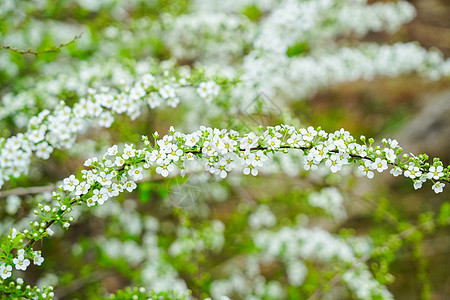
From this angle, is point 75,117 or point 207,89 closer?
point 75,117

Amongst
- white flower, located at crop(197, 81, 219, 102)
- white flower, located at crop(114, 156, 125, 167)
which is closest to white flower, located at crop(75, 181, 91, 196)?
white flower, located at crop(114, 156, 125, 167)

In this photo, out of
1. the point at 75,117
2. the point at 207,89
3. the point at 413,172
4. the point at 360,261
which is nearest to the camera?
the point at 413,172

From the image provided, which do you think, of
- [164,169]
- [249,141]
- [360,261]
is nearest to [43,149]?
[164,169]

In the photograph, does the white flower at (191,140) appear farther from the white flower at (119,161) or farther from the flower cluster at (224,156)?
the white flower at (119,161)

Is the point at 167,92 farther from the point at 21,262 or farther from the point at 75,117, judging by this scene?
the point at 21,262

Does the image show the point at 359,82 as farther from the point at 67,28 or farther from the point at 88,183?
the point at 88,183

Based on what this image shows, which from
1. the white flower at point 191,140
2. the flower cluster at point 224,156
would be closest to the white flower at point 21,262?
the flower cluster at point 224,156

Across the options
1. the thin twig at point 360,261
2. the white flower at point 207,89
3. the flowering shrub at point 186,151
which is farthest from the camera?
the thin twig at point 360,261

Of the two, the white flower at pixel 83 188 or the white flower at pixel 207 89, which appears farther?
the white flower at pixel 207 89

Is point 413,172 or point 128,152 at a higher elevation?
point 413,172
